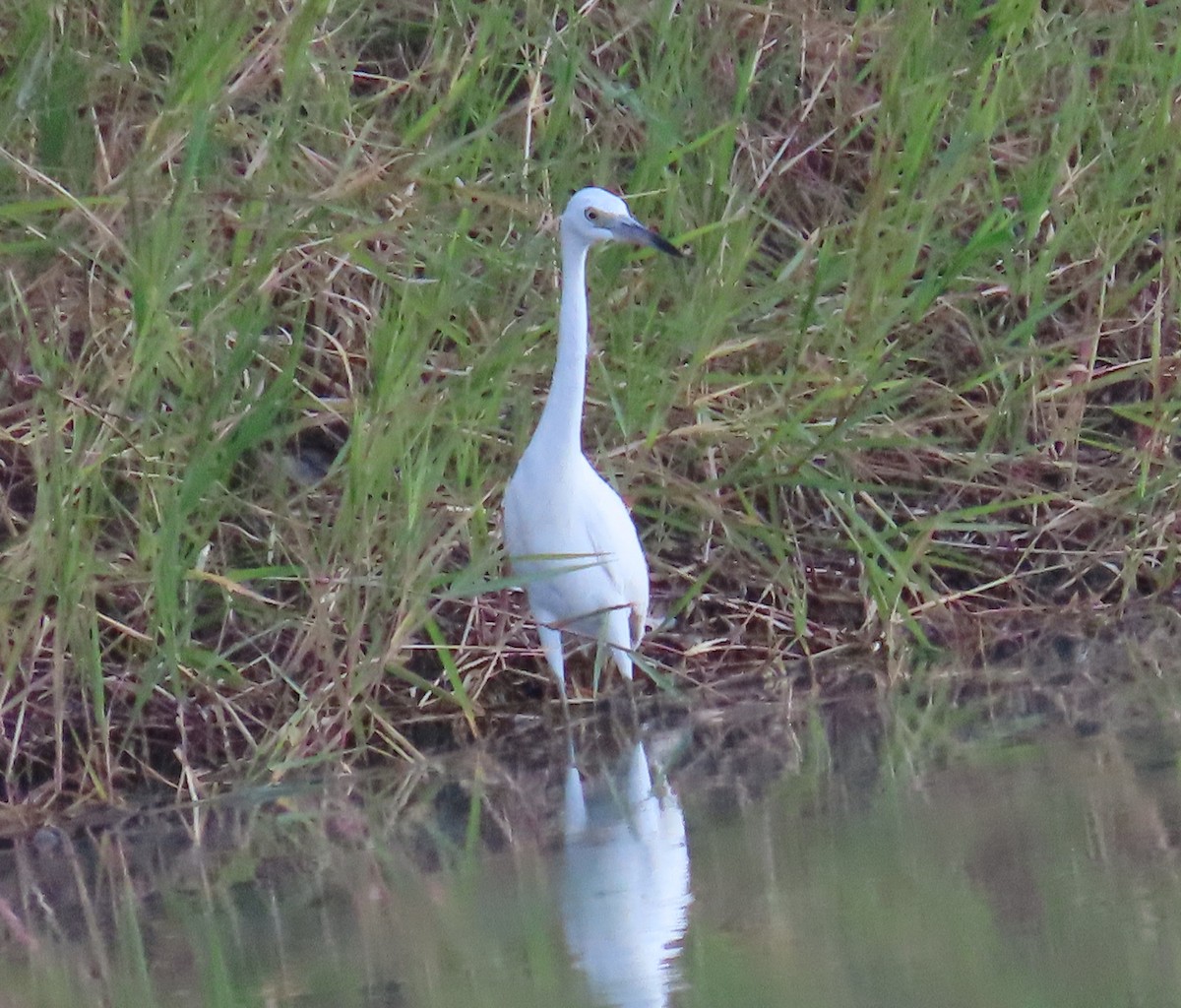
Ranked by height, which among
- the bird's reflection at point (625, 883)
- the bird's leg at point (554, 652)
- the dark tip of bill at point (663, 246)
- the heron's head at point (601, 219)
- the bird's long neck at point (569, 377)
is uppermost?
the heron's head at point (601, 219)

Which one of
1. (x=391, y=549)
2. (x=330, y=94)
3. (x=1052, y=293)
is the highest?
(x=330, y=94)

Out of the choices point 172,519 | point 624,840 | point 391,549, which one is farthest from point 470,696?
point 624,840

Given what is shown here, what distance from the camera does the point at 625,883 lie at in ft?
9.87

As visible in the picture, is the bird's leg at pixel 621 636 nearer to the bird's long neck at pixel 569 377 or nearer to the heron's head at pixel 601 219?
the bird's long neck at pixel 569 377

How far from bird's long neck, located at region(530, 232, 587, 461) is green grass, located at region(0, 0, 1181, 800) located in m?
0.19

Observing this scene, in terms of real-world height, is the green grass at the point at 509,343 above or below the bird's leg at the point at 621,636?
above

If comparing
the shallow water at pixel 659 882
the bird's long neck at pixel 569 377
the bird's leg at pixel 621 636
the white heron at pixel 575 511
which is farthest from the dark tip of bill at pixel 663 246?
the shallow water at pixel 659 882

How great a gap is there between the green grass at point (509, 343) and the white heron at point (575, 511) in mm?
140

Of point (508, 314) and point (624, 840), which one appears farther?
point (508, 314)

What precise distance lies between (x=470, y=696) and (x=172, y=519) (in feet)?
2.41

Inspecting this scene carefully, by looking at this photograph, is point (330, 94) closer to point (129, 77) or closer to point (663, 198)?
point (129, 77)

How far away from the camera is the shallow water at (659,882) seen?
2539 mm

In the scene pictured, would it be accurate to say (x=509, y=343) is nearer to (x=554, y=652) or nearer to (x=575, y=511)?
(x=575, y=511)

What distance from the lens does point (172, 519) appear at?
151 inches
